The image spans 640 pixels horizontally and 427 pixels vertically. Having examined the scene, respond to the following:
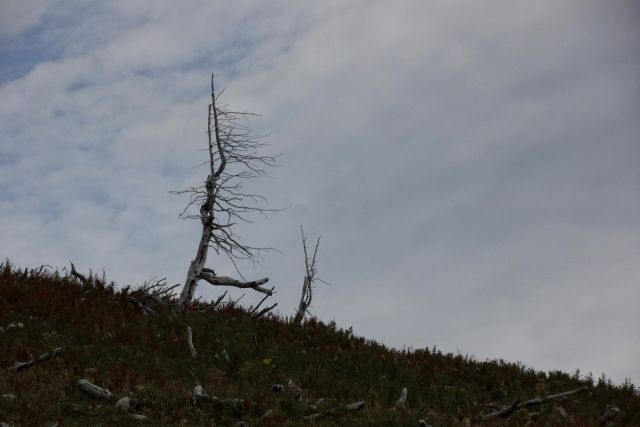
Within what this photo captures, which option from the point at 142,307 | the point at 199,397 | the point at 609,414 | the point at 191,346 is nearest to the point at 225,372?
the point at 191,346

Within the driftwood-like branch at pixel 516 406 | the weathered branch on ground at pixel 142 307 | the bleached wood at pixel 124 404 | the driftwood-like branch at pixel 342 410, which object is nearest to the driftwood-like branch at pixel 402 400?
the driftwood-like branch at pixel 342 410

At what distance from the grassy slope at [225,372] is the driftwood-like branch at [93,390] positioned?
4.8 inches

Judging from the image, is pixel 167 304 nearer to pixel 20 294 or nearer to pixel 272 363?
pixel 20 294

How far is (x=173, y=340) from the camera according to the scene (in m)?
14.3

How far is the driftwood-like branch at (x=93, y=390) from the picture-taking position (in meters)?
9.62

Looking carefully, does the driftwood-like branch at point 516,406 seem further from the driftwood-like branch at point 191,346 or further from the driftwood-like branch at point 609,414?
the driftwood-like branch at point 191,346

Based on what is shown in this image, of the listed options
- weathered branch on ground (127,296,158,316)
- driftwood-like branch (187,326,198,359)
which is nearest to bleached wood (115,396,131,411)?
driftwood-like branch (187,326,198,359)

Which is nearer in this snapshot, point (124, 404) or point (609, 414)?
point (124, 404)

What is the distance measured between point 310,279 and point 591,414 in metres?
21.5

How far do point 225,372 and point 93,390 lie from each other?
3113 millimetres

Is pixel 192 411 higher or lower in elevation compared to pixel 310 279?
lower

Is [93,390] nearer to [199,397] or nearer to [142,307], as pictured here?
[199,397]

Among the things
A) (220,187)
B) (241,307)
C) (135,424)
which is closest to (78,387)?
(135,424)

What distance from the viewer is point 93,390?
31.7ft
